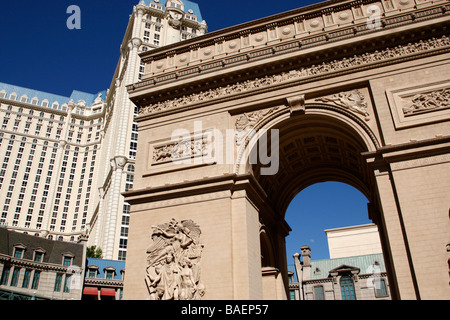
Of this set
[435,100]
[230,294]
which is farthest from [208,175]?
[435,100]

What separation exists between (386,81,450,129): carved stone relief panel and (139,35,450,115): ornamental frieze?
1598 millimetres

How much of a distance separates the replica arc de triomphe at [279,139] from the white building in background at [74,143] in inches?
1966

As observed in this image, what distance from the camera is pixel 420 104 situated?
49.6 ft

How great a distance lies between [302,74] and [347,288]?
3231 cm

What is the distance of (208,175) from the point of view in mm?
16984

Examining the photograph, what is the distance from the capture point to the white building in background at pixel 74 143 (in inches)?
3012

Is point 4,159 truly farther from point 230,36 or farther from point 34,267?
point 230,36

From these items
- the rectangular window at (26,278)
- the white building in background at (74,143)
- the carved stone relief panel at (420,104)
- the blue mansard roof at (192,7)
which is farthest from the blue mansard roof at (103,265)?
the blue mansard roof at (192,7)

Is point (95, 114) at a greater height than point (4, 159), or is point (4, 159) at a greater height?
point (95, 114)

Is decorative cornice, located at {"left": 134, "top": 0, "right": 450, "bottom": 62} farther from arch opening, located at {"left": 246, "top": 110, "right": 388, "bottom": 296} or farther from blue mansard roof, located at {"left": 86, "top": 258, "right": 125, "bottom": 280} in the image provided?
blue mansard roof, located at {"left": 86, "top": 258, "right": 125, "bottom": 280}

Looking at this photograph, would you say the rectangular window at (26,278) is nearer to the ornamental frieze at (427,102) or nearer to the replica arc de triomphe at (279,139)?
the replica arc de triomphe at (279,139)

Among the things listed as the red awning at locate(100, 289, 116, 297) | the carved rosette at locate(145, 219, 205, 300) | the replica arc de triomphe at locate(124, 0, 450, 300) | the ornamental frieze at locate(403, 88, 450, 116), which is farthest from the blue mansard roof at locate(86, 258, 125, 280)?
the ornamental frieze at locate(403, 88, 450, 116)

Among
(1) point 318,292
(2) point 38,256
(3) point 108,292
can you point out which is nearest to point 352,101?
(1) point 318,292
